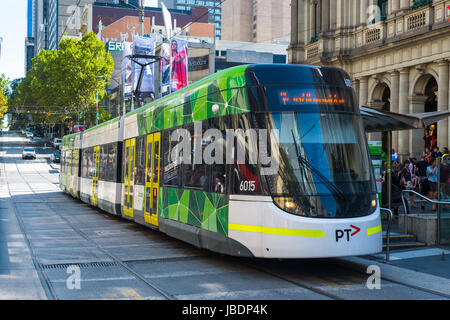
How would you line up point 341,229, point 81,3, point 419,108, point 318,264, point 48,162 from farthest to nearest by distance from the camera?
point 81,3
point 48,162
point 419,108
point 318,264
point 341,229

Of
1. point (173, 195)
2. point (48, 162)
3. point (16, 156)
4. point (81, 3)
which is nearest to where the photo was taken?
point (173, 195)

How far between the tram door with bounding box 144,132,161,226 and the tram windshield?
494 cm

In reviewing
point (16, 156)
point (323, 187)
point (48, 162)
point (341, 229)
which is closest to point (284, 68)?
point (323, 187)

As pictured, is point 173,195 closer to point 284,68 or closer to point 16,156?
point 284,68

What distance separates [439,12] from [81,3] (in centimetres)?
13308

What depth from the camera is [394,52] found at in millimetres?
26359

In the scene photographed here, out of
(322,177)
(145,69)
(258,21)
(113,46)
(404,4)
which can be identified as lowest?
(322,177)

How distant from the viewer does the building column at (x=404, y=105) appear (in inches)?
1019

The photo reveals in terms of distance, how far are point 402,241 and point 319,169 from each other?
5185 mm

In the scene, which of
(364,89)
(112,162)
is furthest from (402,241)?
(364,89)

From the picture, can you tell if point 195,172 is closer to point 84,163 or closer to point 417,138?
point 84,163

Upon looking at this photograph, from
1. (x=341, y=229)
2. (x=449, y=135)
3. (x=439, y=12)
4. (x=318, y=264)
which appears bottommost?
(x=318, y=264)

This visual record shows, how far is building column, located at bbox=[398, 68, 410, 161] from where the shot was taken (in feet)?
84.9

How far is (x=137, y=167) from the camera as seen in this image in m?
15.6
